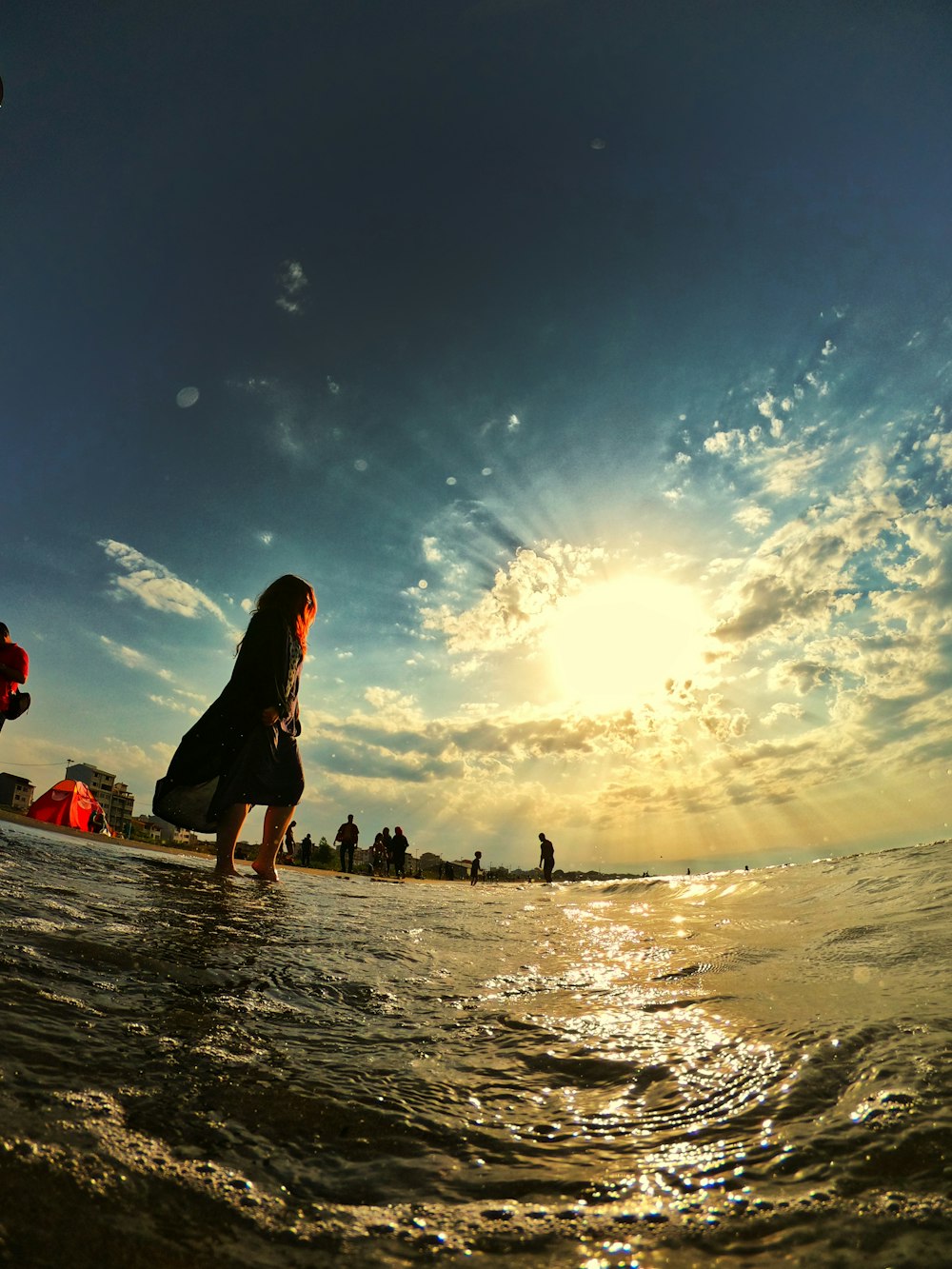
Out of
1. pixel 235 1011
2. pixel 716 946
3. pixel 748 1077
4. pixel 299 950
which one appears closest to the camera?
pixel 748 1077

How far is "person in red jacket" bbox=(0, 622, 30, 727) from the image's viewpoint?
629cm

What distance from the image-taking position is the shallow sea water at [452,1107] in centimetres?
72

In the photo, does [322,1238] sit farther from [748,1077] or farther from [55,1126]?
[748,1077]

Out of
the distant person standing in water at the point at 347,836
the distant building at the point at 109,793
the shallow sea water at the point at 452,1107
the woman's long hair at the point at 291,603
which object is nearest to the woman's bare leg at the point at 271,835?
the woman's long hair at the point at 291,603

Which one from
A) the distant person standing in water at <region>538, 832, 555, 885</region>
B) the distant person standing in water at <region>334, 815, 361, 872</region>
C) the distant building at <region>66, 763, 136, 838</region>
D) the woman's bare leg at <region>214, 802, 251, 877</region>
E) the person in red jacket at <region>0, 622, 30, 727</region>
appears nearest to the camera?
the woman's bare leg at <region>214, 802, 251, 877</region>

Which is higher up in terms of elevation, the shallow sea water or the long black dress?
the long black dress

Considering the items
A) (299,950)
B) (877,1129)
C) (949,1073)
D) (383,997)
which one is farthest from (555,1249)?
(299,950)

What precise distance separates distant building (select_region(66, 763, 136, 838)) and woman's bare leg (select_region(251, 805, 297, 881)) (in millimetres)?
111075

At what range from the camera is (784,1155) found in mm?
917

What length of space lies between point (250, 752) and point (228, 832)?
2.06 ft

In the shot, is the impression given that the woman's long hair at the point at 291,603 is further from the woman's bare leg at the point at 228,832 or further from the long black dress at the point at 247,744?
the woman's bare leg at the point at 228,832

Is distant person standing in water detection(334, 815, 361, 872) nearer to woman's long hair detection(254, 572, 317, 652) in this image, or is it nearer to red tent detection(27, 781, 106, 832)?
red tent detection(27, 781, 106, 832)

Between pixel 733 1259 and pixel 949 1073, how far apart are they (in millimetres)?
691

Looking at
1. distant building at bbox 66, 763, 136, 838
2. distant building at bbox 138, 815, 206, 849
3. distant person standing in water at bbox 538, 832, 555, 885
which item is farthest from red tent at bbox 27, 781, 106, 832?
distant building at bbox 66, 763, 136, 838
